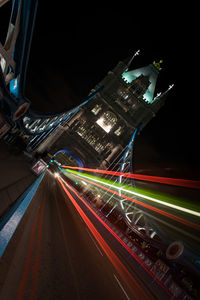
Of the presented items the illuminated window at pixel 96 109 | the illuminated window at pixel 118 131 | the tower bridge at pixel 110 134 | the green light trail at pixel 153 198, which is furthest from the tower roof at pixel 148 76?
the green light trail at pixel 153 198

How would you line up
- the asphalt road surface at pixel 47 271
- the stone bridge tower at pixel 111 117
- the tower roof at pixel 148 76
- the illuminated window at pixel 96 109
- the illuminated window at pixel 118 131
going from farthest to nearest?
the tower roof at pixel 148 76, the illuminated window at pixel 118 131, the illuminated window at pixel 96 109, the stone bridge tower at pixel 111 117, the asphalt road surface at pixel 47 271

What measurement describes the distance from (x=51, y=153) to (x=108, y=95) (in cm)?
2367

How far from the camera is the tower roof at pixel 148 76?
2288 inches

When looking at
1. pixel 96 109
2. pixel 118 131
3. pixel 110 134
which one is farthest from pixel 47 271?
pixel 96 109

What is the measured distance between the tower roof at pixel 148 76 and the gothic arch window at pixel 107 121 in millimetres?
14132

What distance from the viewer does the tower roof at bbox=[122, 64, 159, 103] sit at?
5812 centimetres

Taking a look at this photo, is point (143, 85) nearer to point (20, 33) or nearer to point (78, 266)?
point (20, 33)

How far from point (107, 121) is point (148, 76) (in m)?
23.3

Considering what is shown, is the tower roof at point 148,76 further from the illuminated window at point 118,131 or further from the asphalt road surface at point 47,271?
the asphalt road surface at point 47,271

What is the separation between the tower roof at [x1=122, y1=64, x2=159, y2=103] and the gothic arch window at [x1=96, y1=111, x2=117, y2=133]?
46.4 ft

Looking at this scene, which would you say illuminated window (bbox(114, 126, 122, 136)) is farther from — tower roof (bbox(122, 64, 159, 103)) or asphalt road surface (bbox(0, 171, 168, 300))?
asphalt road surface (bbox(0, 171, 168, 300))

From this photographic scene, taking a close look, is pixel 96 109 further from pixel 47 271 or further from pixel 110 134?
pixel 47 271

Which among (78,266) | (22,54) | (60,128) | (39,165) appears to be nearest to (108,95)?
(60,128)

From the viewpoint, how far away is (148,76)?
2299 inches
